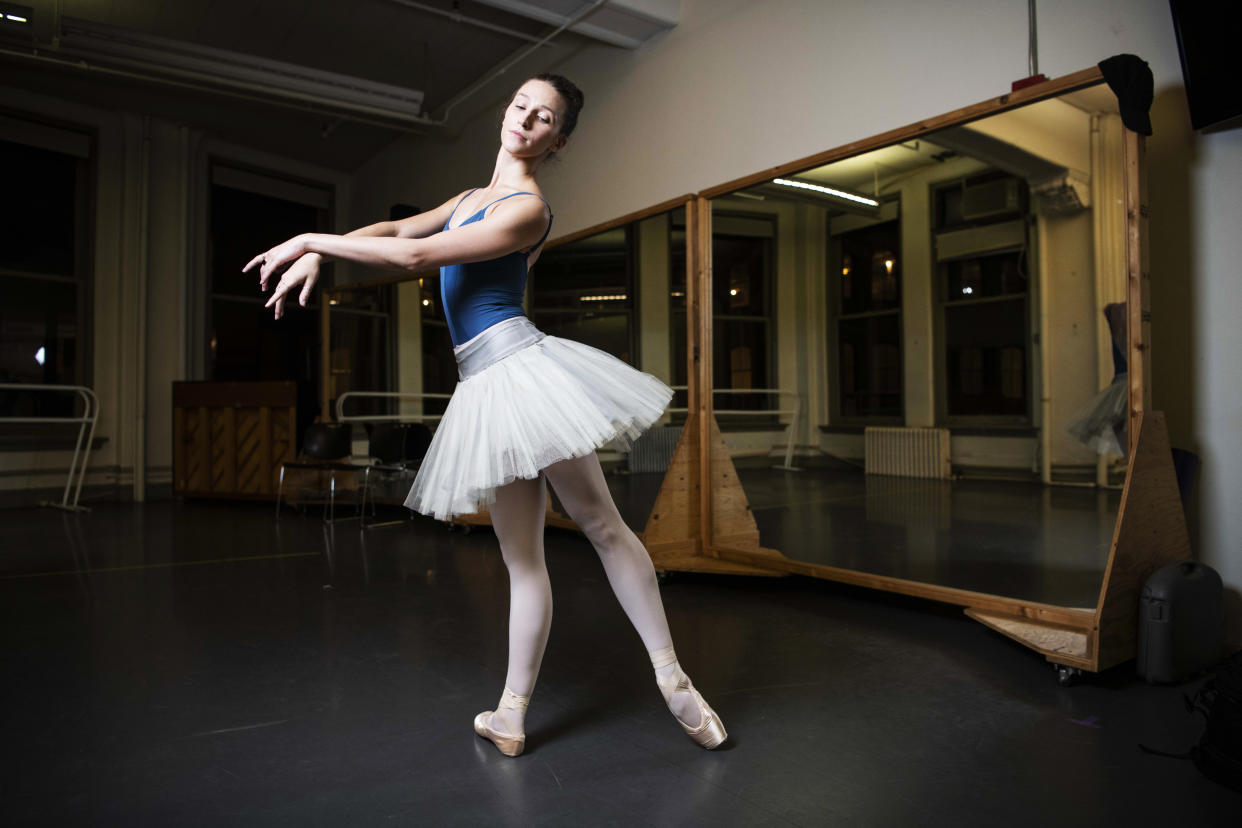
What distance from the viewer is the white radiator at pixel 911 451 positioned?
18.2ft

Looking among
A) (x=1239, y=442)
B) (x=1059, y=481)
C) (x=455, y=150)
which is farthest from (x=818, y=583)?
(x=455, y=150)

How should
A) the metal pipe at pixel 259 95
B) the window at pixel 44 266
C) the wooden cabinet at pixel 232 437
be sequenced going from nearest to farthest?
the metal pipe at pixel 259 95
the wooden cabinet at pixel 232 437
the window at pixel 44 266

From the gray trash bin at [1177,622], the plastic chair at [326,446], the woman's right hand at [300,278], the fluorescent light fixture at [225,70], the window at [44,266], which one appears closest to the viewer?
the woman's right hand at [300,278]

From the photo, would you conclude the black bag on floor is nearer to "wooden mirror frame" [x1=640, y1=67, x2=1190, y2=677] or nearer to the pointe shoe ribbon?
"wooden mirror frame" [x1=640, y1=67, x2=1190, y2=677]

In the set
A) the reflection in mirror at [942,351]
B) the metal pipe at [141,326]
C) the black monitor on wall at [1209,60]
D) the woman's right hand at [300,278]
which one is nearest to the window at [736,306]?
the reflection in mirror at [942,351]

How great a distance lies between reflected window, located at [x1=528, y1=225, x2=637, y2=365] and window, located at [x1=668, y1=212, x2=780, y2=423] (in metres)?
0.44

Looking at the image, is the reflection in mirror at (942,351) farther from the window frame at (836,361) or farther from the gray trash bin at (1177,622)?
the gray trash bin at (1177,622)

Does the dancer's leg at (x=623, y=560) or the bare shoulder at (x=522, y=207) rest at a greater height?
the bare shoulder at (x=522, y=207)

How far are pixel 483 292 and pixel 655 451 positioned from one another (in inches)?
112

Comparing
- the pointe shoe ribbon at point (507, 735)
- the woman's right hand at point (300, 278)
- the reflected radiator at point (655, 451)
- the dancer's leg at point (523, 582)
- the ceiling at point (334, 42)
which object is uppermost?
the ceiling at point (334, 42)

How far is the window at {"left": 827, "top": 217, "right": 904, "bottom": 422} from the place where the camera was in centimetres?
545

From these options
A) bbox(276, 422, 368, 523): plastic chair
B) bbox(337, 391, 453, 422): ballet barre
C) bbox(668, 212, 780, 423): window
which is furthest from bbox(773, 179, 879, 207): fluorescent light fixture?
bbox(276, 422, 368, 523): plastic chair

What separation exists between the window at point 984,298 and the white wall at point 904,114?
1.00 meters

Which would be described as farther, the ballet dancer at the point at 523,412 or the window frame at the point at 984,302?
the window frame at the point at 984,302
